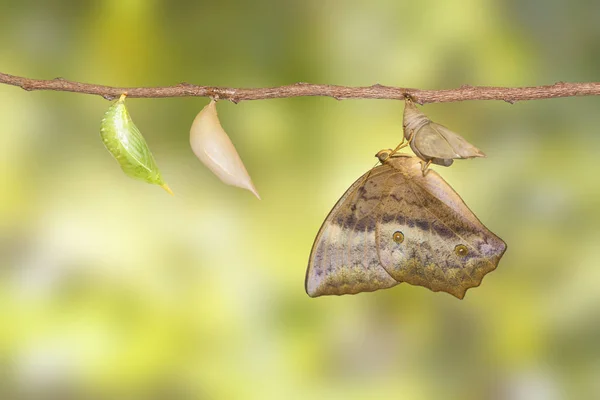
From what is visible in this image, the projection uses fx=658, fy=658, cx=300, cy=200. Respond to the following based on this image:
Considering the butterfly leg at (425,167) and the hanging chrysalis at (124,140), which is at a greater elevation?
the hanging chrysalis at (124,140)

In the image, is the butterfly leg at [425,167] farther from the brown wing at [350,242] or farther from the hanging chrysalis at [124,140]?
the hanging chrysalis at [124,140]

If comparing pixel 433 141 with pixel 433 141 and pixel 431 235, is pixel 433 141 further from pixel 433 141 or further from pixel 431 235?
pixel 431 235

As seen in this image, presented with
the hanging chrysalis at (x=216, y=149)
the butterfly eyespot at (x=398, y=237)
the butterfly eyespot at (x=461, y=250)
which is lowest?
the butterfly eyespot at (x=461, y=250)

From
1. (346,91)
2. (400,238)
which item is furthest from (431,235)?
(346,91)

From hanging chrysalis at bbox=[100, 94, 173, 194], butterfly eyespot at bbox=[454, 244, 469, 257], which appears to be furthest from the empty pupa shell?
hanging chrysalis at bbox=[100, 94, 173, 194]

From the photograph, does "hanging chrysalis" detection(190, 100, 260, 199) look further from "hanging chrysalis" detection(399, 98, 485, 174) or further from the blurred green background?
the blurred green background

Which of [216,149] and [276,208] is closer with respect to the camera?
[216,149]

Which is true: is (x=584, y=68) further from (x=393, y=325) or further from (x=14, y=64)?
(x=14, y=64)

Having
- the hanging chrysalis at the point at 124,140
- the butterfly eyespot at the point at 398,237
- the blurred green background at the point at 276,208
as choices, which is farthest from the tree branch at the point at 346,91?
the blurred green background at the point at 276,208
